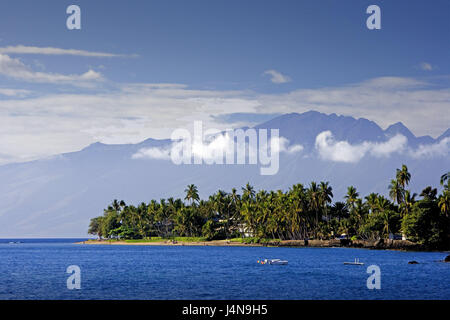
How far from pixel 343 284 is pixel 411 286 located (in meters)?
7.58

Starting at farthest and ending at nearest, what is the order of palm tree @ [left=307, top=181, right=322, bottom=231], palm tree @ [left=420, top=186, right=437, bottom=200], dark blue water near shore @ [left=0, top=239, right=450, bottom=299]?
palm tree @ [left=307, top=181, right=322, bottom=231] → palm tree @ [left=420, top=186, right=437, bottom=200] → dark blue water near shore @ [left=0, top=239, right=450, bottom=299]

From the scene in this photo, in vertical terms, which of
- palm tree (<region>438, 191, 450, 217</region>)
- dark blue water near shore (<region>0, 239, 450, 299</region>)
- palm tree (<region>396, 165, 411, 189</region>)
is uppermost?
palm tree (<region>396, 165, 411, 189</region>)

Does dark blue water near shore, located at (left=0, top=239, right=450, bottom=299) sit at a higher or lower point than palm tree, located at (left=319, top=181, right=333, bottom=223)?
lower

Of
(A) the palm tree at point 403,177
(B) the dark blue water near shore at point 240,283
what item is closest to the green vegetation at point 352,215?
(A) the palm tree at point 403,177

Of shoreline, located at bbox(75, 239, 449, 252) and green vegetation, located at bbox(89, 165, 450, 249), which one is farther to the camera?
shoreline, located at bbox(75, 239, 449, 252)

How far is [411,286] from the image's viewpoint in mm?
62594

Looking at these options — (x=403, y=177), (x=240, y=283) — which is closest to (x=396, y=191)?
(x=403, y=177)

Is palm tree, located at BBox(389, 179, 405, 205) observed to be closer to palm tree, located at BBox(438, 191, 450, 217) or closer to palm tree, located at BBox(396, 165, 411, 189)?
palm tree, located at BBox(396, 165, 411, 189)

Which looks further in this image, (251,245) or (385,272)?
(251,245)

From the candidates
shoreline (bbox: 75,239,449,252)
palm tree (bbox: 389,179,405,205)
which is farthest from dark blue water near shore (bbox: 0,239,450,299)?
palm tree (bbox: 389,179,405,205)

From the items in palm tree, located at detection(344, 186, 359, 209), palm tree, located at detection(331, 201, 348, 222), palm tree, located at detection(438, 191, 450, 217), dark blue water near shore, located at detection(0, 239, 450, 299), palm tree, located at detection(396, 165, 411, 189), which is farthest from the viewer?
palm tree, located at detection(331, 201, 348, 222)
